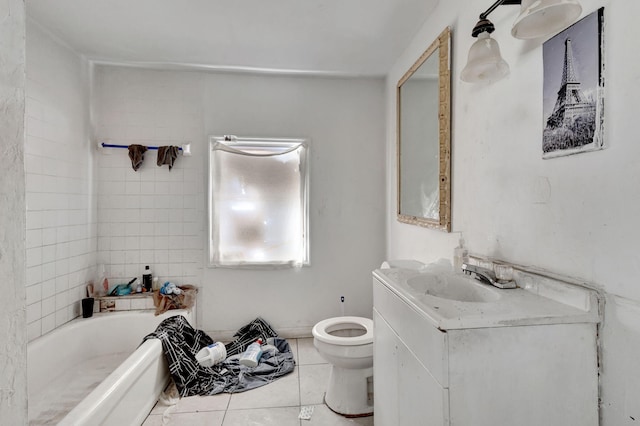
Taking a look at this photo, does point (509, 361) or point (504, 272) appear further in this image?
point (504, 272)

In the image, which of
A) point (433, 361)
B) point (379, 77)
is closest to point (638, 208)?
point (433, 361)

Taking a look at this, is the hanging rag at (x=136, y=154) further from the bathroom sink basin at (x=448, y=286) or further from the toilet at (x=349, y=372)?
the bathroom sink basin at (x=448, y=286)

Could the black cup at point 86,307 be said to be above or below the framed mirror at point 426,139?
below

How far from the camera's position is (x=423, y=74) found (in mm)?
2072

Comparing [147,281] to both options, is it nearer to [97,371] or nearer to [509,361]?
[97,371]

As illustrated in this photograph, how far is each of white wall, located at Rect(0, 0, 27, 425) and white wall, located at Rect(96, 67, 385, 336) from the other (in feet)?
7.84

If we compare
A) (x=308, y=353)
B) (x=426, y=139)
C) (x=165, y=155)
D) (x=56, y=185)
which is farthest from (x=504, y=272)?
(x=56, y=185)

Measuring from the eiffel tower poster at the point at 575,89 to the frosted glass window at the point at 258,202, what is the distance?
6.59 feet

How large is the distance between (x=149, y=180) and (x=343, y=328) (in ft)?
6.86

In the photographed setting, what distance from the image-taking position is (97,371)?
7.28 ft

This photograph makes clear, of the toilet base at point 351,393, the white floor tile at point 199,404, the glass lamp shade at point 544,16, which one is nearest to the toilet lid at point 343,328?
the toilet base at point 351,393

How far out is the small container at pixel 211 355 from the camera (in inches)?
88.7

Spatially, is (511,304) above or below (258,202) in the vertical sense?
below

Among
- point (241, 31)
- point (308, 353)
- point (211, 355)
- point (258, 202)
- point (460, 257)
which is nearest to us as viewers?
point (460, 257)
